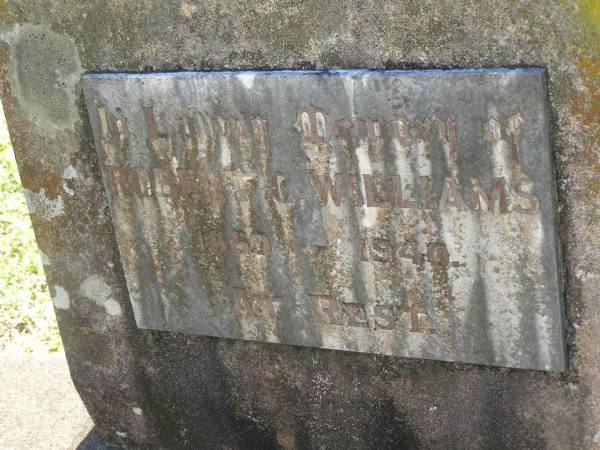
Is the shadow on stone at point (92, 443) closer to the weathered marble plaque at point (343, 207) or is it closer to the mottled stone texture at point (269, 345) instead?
the mottled stone texture at point (269, 345)

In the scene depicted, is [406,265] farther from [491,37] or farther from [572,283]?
[491,37]

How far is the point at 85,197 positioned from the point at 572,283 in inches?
54.3

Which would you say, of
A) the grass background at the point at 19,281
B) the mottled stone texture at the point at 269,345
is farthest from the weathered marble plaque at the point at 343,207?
the grass background at the point at 19,281

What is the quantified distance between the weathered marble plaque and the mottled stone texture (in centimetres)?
8

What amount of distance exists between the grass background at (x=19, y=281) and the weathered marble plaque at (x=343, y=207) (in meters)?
1.16

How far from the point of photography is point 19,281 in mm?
3771

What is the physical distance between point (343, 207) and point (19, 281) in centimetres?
212

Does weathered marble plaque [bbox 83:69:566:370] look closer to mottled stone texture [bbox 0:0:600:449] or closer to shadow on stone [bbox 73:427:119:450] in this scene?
mottled stone texture [bbox 0:0:600:449]

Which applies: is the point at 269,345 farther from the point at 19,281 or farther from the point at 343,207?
the point at 19,281

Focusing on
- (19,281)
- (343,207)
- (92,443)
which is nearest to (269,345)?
(343,207)

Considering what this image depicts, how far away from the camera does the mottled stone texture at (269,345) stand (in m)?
→ 1.91

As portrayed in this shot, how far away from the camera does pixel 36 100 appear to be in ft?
8.20

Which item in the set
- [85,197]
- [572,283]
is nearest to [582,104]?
[572,283]

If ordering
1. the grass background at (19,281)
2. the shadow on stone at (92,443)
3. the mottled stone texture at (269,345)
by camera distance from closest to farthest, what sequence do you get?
the mottled stone texture at (269,345)
the shadow on stone at (92,443)
the grass background at (19,281)
